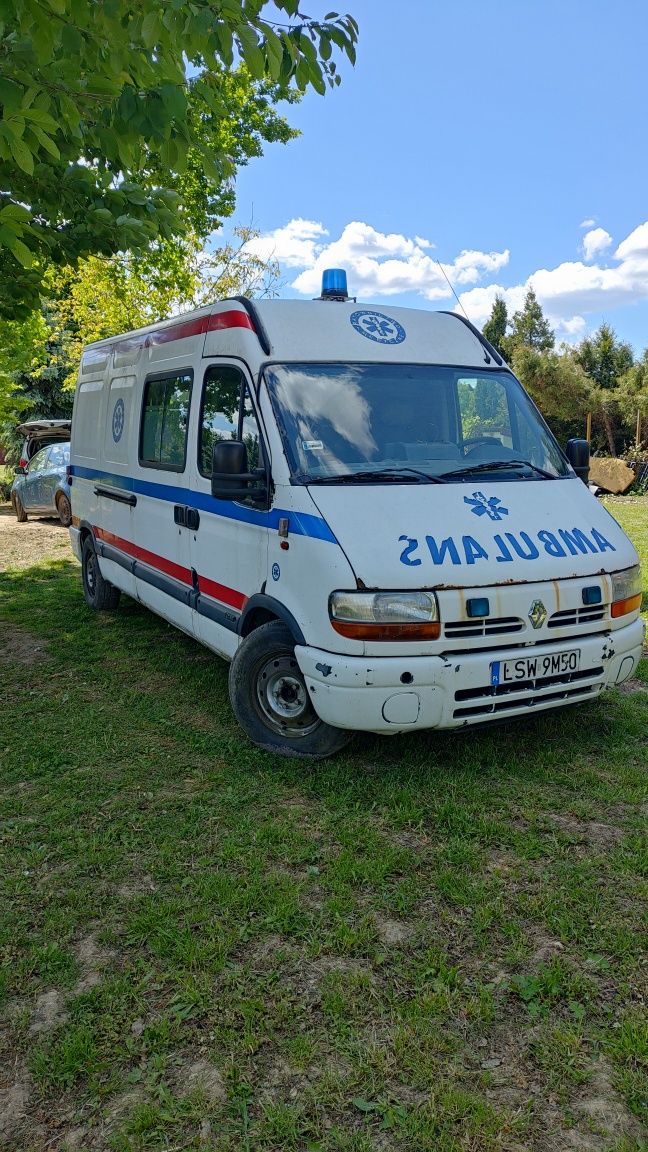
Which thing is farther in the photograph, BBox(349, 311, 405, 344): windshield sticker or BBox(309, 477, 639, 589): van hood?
BBox(349, 311, 405, 344): windshield sticker

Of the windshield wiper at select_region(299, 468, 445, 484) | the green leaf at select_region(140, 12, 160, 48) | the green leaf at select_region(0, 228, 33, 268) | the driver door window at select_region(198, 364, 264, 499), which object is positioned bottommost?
the windshield wiper at select_region(299, 468, 445, 484)

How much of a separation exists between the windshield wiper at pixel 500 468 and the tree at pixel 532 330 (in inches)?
1264

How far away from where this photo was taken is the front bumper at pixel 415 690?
12.7 ft

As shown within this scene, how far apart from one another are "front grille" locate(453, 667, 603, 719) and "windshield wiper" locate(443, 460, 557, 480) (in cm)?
122

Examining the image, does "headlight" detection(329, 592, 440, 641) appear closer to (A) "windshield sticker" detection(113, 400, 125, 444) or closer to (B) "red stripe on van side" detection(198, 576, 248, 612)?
(B) "red stripe on van side" detection(198, 576, 248, 612)

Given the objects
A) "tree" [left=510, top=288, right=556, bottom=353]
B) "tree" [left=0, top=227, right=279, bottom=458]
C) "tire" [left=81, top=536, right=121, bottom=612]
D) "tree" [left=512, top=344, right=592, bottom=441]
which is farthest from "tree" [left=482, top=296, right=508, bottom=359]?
"tire" [left=81, top=536, right=121, bottom=612]

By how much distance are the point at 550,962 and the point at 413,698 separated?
1.32 m

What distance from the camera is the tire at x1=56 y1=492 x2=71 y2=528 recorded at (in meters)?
14.9

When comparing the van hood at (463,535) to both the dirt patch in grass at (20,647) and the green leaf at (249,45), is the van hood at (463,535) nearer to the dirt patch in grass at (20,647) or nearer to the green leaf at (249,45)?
the green leaf at (249,45)

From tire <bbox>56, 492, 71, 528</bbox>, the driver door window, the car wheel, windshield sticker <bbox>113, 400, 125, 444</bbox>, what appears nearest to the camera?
the driver door window

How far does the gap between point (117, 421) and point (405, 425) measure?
3.55 metres

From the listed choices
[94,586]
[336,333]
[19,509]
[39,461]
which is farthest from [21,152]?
[19,509]

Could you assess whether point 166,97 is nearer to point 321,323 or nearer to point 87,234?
point 321,323

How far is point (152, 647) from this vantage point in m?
7.02
